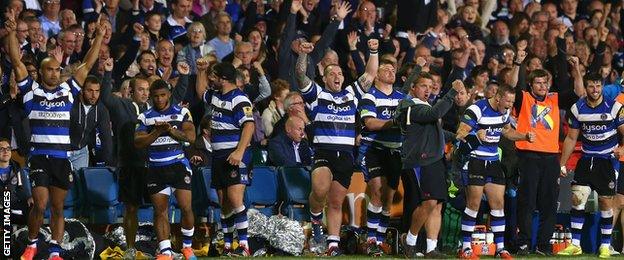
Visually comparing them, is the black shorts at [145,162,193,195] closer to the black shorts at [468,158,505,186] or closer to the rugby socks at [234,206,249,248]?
the rugby socks at [234,206,249,248]

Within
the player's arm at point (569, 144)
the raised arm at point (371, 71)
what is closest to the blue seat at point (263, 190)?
the raised arm at point (371, 71)

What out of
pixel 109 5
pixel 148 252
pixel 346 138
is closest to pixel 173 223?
pixel 148 252

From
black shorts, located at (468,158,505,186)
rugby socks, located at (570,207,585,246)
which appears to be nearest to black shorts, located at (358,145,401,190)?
black shorts, located at (468,158,505,186)

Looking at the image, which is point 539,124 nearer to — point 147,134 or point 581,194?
point 581,194

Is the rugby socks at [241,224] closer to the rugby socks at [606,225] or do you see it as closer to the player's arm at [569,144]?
the player's arm at [569,144]

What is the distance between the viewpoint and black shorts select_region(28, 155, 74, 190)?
15625mm

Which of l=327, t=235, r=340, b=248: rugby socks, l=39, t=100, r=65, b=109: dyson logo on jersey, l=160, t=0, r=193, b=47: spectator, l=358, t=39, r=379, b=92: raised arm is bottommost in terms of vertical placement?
l=327, t=235, r=340, b=248: rugby socks

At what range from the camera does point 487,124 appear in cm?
1758

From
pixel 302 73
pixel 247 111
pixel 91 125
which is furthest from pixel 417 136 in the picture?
pixel 91 125

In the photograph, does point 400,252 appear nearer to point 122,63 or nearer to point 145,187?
point 145,187

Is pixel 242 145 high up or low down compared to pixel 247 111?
down

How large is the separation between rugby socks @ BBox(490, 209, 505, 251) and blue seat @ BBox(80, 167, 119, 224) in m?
4.25

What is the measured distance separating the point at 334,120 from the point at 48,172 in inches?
135

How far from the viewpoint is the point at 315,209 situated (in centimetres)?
1752
